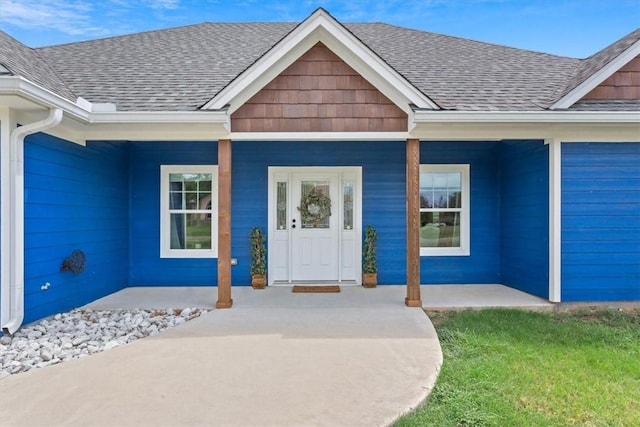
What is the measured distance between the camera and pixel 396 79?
5.09 meters

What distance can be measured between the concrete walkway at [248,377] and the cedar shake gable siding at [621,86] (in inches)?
163

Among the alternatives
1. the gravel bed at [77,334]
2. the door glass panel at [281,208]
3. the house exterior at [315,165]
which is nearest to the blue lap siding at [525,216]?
the house exterior at [315,165]

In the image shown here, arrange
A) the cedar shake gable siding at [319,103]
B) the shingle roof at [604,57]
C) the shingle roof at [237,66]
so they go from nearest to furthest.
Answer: the cedar shake gable siding at [319,103] → the shingle roof at [604,57] → the shingle roof at [237,66]

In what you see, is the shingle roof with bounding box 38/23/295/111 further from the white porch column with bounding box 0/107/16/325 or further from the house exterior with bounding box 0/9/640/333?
the white porch column with bounding box 0/107/16/325

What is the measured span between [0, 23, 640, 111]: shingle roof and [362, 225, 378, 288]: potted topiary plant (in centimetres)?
245

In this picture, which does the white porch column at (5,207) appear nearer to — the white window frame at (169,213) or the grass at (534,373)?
the white window frame at (169,213)

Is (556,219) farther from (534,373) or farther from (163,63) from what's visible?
(163,63)

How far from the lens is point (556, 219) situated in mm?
5500

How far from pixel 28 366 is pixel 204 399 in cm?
180

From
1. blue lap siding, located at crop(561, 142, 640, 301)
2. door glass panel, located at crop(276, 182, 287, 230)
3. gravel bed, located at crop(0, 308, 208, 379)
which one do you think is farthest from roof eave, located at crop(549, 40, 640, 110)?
gravel bed, located at crop(0, 308, 208, 379)

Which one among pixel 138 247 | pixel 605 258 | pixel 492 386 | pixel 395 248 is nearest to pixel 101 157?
pixel 138 247

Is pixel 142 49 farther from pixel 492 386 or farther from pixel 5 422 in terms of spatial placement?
pixel 492 386

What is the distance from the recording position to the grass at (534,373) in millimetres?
2684

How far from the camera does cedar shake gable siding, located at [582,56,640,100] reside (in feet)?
18.7
